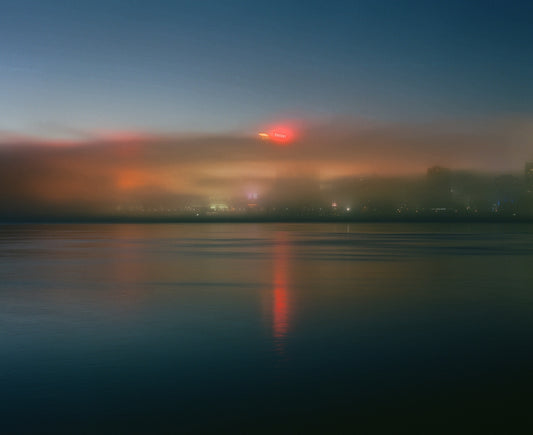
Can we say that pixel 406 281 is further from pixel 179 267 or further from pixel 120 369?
pixel 120 369

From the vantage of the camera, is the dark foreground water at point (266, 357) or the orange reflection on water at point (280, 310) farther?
the orange reflection on water at point (280, 310)

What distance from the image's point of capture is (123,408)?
11.5m

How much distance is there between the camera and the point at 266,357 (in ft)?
52.0

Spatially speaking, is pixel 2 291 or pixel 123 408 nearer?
pixel 123 408

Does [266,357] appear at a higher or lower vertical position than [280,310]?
higher

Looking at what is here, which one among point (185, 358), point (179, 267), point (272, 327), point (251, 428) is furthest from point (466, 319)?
point (179, 267)

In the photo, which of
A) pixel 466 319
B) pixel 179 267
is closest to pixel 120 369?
pixel 466 319

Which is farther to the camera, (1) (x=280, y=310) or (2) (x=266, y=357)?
(1) (x=280, y=310)

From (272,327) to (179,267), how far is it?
24.7 meters

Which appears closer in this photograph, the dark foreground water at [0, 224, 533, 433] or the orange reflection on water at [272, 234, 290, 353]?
the dark foreground water at [0, 224, 533, 433]

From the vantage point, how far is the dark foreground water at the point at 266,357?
36.0 ft

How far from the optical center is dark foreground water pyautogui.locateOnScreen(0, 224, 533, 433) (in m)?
11.0

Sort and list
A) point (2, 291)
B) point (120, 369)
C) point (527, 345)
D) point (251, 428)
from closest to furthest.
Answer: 1. point (251, 428)
2. point (120, 369)
3. point (527, 345)
4. point (2, 291)

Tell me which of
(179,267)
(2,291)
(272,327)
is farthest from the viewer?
(179,267)
